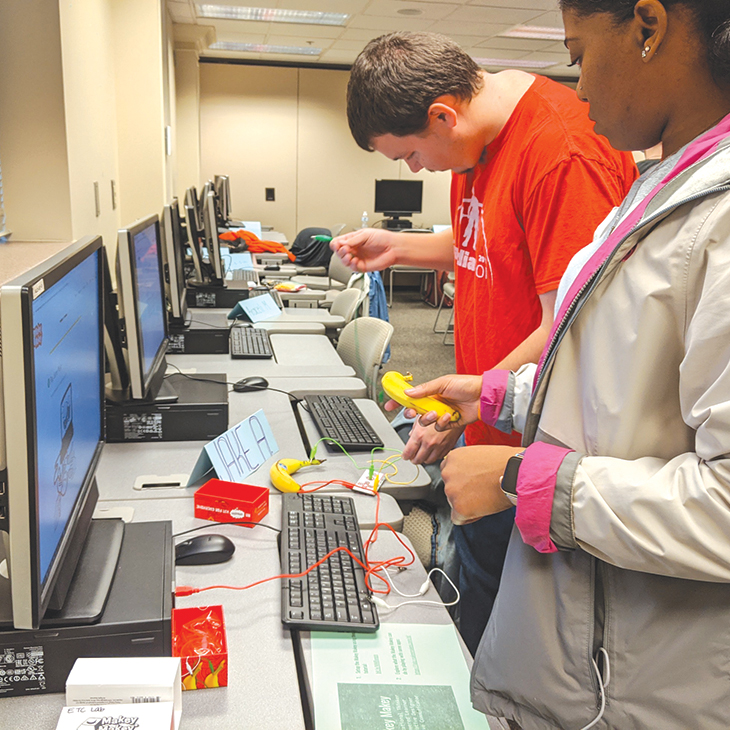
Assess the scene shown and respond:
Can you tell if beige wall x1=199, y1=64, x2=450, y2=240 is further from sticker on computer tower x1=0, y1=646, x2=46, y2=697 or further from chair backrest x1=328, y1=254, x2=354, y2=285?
sticker on computer tower x1=0, y1=646, x2=46, y2=697

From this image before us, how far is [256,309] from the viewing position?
3100 millimetres

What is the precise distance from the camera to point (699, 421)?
654 mm

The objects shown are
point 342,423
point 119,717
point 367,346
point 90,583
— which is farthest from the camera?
point 367,346

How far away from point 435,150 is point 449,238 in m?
0.41

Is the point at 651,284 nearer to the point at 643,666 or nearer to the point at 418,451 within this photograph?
the point at 643,666

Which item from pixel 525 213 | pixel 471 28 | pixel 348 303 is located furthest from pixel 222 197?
pixel 525 213

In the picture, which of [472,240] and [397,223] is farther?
[397,223]

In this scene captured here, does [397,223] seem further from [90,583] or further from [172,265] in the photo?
[90,583]

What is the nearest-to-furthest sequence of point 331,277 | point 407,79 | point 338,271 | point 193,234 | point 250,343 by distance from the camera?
point 407,79 < point 250,343 < point 193,234 < point 338,271 < point 331,277

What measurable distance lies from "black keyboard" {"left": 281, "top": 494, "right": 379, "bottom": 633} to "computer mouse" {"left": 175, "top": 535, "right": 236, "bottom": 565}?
10cm

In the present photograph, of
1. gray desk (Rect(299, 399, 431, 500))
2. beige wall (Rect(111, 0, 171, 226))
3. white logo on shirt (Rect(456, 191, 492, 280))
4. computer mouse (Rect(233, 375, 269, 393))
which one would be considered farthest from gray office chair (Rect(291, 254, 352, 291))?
white logo on shirt (Rect(456, 191, 492, 280))

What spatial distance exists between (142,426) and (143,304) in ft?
1.00

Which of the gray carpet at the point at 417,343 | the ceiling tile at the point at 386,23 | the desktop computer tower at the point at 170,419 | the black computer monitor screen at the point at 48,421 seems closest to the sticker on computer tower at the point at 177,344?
the desktop computer tower at the point at 170,419

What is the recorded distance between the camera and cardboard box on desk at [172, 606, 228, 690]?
846mm
